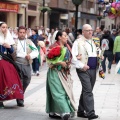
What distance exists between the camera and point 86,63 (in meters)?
8.41

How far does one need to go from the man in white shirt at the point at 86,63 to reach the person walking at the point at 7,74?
1690 millimetres

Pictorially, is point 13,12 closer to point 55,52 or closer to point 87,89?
point 55,52

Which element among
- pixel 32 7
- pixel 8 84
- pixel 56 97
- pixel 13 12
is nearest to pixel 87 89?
pixel 56 97

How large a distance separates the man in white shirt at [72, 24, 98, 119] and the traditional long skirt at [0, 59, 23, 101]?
1668 mm

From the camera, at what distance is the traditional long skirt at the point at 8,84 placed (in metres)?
9.55

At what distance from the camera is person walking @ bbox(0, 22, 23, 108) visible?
9555 millimetres

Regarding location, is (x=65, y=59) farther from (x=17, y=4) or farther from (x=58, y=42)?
(x=17, y=4)

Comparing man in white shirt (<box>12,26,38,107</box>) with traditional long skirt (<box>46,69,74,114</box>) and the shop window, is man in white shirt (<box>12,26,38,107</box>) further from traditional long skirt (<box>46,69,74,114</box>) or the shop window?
the shop window

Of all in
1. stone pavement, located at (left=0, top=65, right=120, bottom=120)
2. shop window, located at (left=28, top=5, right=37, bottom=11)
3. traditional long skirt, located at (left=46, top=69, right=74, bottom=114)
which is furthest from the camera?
shop window, located at (left=28, top=5, right=37, bottom=11)

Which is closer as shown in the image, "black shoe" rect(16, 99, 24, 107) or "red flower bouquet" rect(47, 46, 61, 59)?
"red flower bouquet" rect(47, 46, 61, 59)

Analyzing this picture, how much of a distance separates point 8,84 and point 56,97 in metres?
1.60

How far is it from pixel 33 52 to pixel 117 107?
2136 millimetres

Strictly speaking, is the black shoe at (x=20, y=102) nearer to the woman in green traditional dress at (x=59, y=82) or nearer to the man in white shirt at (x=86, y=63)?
the woman in green traditional dress at (x=59, y=82)

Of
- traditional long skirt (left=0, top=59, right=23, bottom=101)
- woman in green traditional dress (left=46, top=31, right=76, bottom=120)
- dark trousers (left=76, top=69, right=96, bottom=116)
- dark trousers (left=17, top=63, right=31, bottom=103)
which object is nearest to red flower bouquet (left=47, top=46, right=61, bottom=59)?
woman in green traditional dress (left=46, top=31, right=76, bottom=120)
